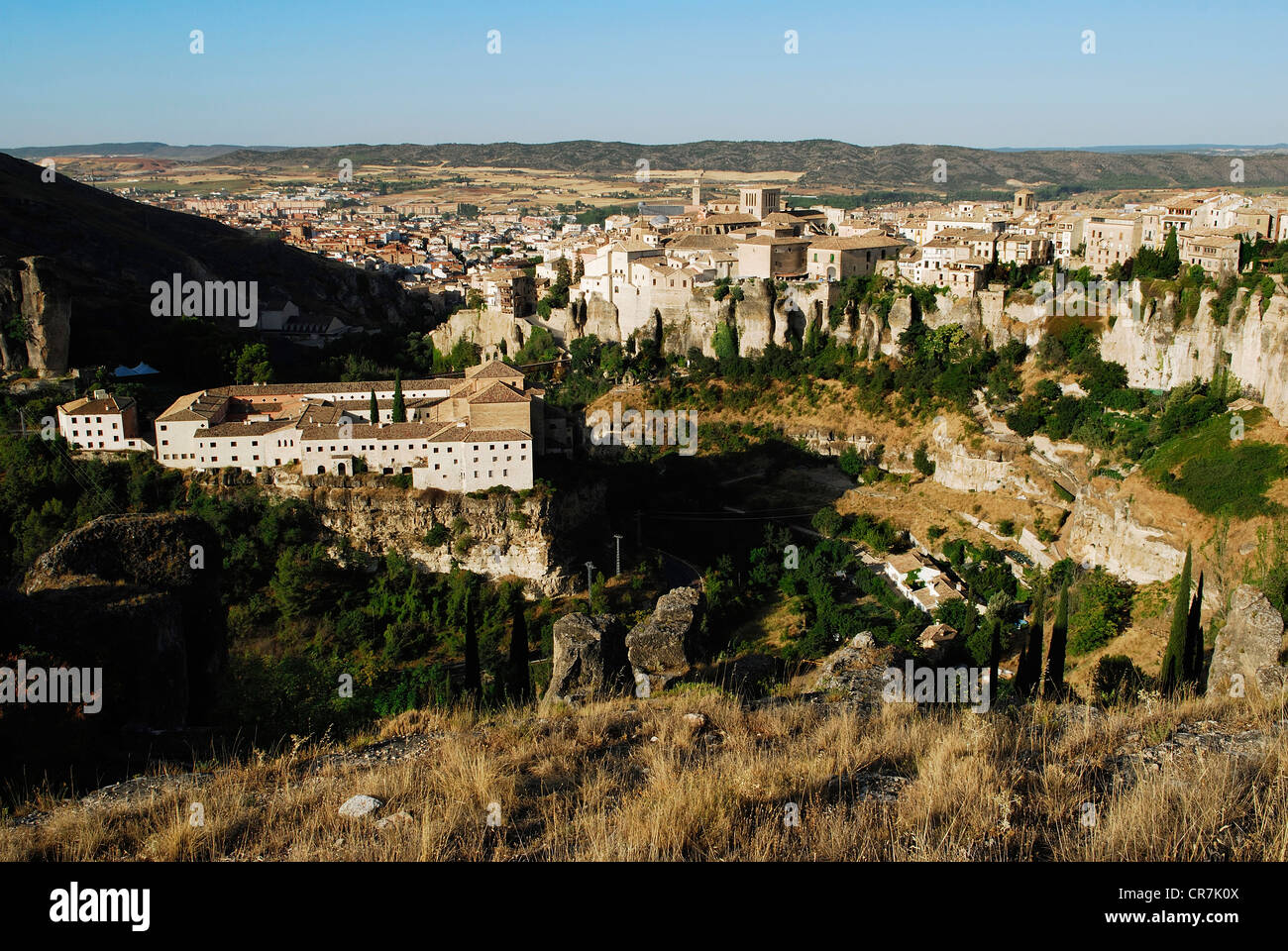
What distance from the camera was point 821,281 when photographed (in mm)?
38125

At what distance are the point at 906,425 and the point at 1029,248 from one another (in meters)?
10.7

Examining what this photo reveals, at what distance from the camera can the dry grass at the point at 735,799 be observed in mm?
4367

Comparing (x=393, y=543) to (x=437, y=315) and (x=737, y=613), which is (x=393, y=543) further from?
(x=437, y=315)

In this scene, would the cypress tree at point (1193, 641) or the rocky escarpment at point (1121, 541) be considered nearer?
the cypress tree at point (1193, 641)

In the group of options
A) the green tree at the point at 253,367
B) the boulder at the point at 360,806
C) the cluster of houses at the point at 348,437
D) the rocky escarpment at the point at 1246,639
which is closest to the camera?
the boulder at the point at 360,806

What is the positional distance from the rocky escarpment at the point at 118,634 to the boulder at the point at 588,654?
4.99 m

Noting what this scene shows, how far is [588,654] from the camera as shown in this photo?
1500 centimetres

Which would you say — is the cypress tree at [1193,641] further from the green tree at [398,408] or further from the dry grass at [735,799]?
the green tree at [398,408]

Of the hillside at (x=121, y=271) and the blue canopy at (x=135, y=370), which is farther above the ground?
the hillside at (x=121, y=271)

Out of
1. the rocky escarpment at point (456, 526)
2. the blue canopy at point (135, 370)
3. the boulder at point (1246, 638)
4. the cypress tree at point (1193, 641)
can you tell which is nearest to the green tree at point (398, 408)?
the rocky escarpment at point (456, 526)

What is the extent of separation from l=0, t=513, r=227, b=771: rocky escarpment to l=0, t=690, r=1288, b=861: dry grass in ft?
10.5

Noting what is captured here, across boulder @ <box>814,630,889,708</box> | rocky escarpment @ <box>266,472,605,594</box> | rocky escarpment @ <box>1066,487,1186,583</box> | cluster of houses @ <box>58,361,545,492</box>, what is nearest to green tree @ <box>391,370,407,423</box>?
cluster of houses @ <box>58,361,545,492</box>

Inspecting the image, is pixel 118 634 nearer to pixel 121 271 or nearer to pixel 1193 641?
pixel 1193 641
